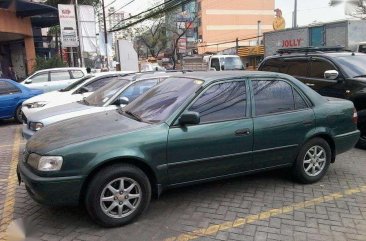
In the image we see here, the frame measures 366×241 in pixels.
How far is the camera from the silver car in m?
6.66

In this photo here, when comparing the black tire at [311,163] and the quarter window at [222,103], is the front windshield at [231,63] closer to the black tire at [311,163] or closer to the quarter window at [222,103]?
the black tire at [311,163]

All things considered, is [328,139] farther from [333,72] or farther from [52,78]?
[52,78]

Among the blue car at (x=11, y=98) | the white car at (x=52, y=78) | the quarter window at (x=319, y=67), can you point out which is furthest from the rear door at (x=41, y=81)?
the quarter window at (x=319, y=67)

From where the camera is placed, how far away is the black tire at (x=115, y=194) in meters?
3.81

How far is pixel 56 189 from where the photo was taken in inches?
146

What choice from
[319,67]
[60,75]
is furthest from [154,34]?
[319,67]

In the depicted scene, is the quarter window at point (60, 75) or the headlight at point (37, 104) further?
the quarter window at point (60, 75)

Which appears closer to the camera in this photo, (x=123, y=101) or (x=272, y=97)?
(x=272, y=97)

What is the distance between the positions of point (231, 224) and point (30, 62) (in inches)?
892

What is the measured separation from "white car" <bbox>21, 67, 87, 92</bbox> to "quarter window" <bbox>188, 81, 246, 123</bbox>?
393 inches

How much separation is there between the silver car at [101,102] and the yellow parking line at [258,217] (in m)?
3.02

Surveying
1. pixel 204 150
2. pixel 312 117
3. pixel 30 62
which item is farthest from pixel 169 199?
pixel 30 62

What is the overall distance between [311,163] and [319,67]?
11.1 ft

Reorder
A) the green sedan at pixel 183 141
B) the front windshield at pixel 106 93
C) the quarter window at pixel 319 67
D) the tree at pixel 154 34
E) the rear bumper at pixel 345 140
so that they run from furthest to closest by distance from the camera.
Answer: the tree at pixel 154 34 < the quarter window at pixel 319 67 < the front windshield at pixel 106 93 < the rear bumper at pixel 345 140 < the green sedan at pixel 183 141
